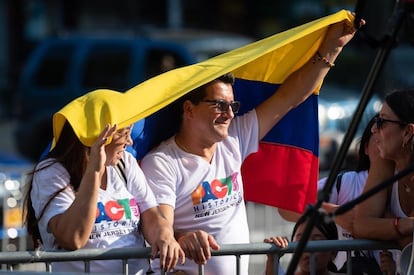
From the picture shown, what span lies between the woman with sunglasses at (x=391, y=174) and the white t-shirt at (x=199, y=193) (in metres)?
0.55

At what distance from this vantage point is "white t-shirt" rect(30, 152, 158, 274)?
15.9 ft

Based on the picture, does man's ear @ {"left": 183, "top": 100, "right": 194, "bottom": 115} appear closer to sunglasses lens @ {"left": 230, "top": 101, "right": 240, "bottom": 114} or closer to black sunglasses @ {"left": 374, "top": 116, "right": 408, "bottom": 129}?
sunglasses lens @ {"left": 230, "top": 101, "right": 240, "bottom": 114}

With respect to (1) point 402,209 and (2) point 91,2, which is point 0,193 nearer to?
(1) point 402,209

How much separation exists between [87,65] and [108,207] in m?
12.7

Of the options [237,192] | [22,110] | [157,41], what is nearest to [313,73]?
[237,192]

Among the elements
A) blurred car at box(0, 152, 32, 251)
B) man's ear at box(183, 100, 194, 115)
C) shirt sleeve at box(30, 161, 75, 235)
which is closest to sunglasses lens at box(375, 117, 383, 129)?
man's ear at box(183, 100, 194, 115)

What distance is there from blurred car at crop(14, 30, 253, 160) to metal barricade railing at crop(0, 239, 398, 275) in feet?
37.5

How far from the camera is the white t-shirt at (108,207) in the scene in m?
4.84

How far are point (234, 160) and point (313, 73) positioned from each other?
583 millimetres

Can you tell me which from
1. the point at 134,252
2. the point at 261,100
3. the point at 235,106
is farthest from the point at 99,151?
the point at 261,100

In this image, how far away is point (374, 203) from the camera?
5.18 metres

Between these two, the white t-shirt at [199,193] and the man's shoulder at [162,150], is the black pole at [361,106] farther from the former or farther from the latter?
the man's shoulder at [162,150]

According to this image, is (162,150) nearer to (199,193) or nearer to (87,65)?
(199,193)

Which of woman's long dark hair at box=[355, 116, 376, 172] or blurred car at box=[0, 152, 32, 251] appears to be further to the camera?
blurred car at box=[0, 152, 32, 251]
